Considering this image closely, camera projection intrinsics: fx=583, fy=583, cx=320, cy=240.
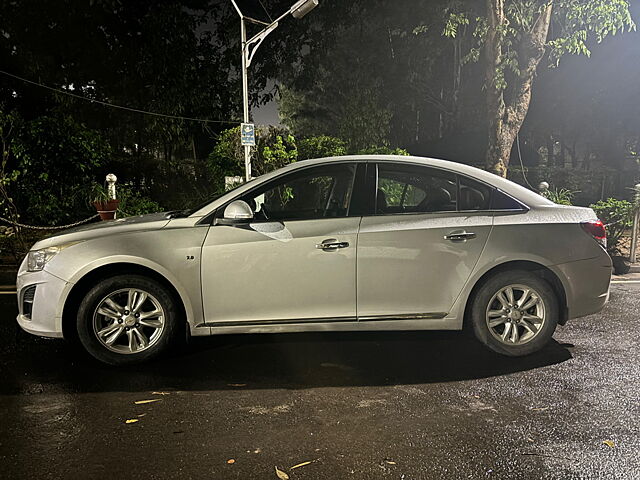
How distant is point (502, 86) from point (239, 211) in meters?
9.90

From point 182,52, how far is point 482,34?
43.3 feet

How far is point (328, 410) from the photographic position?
3.69m

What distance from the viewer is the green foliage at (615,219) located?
31.8ft

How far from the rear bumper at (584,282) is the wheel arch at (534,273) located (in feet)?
0.14

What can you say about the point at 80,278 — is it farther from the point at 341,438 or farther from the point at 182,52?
the point at 182,52

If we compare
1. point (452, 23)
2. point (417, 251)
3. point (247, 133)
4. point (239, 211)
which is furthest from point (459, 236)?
point (452, 23)

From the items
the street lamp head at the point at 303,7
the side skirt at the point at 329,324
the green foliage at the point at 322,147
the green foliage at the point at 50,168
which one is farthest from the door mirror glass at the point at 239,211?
the green foliage at the point at 50,168

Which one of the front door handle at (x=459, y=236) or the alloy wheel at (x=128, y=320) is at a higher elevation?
the front door handle at (x=459, y=236)

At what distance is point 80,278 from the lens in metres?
4.47

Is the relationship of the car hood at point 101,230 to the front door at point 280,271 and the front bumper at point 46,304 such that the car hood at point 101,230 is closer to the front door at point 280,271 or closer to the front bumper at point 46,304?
the front bumper at point 46,304

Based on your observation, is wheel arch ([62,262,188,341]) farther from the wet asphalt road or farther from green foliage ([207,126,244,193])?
green foliage ([207,126,244,193])

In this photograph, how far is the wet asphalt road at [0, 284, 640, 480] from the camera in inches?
118

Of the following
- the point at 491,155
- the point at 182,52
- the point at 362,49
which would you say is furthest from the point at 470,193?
the point at 362,49

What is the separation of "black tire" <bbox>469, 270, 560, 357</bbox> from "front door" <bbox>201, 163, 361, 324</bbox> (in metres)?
1.03
